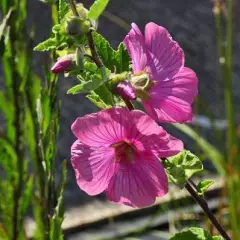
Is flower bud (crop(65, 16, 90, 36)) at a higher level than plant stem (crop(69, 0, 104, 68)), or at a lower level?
higher

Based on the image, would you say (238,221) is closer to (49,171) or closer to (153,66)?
(49,171)

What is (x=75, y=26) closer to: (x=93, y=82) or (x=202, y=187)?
(x=93, y=82)

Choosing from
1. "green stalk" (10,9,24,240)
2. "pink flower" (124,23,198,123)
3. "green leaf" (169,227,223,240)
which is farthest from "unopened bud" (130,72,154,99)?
"green stalk" (10,9,24,240)

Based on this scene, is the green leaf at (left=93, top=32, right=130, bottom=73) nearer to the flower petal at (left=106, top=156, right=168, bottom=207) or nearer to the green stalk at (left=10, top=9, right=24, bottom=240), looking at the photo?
the flower petal at (left=106, top=156, right=168, bottom=207)

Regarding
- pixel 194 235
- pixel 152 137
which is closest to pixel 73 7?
pixel 152 137

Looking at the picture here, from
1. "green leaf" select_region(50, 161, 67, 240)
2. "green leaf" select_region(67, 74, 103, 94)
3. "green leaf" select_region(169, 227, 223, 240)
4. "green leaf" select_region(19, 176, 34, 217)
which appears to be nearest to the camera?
"green leaf" select_region(67, 74, 103, 94)

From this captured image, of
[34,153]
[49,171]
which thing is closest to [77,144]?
[49,171]
